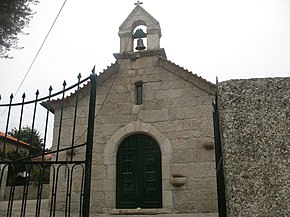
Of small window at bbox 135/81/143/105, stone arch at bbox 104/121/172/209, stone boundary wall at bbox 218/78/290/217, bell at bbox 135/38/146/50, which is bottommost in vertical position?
stone boundary wall at bbox 218/78/290/217

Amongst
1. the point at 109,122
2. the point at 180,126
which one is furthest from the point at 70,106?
the point at 180,126

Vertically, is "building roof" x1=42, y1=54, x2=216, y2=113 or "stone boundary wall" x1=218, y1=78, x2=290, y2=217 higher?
"building roof" x1=42, y1=54, x2=216, y2=113

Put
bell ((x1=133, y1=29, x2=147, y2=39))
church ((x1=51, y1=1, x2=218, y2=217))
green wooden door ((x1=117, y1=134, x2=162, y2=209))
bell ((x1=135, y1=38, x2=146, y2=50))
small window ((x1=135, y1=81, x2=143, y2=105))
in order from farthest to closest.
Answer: bell ((x1=133, y1=29, x2=147, y2=39)) < bell ((x1=135, y1=38, x2=146, y2=50)) < small window ((x1=135, y1=81, x2=143, y2=105)) < green wooden door ((x1=117, y1=134, x2=162, y2=209)) < church ((x1=51, y1=1, x2=218, y2=217))

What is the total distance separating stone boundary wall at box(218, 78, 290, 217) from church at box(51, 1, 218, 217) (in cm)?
548

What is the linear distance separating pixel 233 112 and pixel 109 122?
669 centimetres

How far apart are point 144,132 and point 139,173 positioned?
42.3 inches

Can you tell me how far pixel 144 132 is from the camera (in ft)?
26.1

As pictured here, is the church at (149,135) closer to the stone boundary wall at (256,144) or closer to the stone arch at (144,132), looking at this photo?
the stone arch at (144,132)

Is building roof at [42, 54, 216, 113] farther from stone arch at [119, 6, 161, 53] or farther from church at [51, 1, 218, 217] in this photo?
stone arch at [119, 6, 161, 53]

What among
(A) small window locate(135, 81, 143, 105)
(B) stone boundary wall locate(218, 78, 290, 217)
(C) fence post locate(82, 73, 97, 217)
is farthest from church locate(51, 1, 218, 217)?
(B) stone boundary wall locate(218, 78, 290, 217)

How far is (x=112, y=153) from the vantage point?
25.9 ft

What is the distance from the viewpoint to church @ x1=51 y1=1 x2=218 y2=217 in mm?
7239

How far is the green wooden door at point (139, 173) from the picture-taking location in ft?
Result: 24.6

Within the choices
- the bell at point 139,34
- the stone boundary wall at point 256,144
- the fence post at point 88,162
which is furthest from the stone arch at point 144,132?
the stone boundary wall at point 256,144
